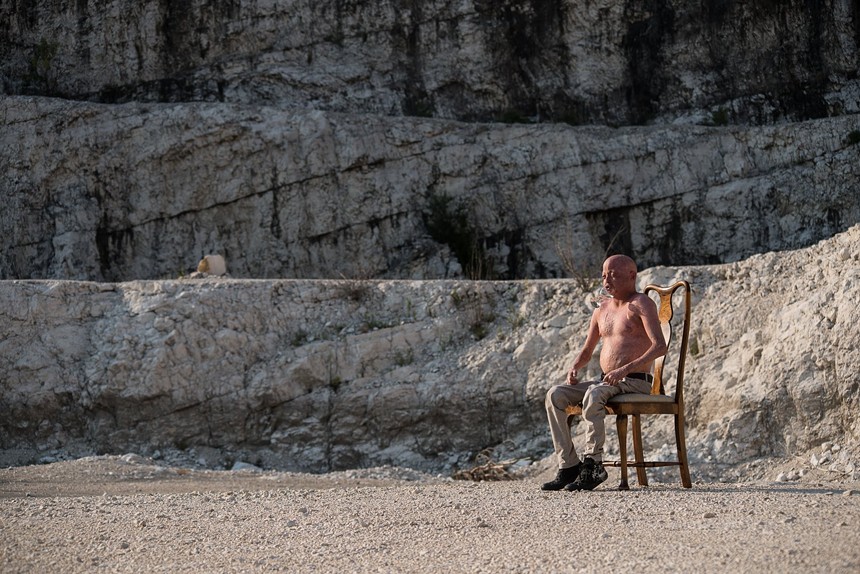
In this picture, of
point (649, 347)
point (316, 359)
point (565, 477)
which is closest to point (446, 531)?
point (565, 477)

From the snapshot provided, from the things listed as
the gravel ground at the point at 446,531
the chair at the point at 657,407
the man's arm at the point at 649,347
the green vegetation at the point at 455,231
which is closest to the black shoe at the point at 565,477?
the gravel ground at the point at 446,531

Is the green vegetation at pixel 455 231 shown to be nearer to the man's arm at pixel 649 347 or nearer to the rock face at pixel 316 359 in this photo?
the rock face at pixel 316 359

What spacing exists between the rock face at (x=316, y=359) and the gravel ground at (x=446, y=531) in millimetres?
4996

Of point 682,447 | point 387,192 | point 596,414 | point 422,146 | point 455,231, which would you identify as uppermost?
point 422,146

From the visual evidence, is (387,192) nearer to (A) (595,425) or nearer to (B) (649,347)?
(B) (649,347)

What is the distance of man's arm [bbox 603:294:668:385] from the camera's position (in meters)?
7.96

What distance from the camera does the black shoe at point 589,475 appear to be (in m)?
8.00

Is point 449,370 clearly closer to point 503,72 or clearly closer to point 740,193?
point 740,193

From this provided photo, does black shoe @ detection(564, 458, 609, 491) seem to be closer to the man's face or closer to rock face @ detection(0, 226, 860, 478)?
the man's face

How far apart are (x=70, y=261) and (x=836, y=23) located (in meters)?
21.4

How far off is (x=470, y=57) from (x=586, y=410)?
24055 mm

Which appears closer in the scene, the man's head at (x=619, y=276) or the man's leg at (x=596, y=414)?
the man's leg at (x=596, y=414)

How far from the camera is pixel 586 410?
7902mm

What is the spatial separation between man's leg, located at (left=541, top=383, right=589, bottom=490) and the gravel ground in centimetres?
19
